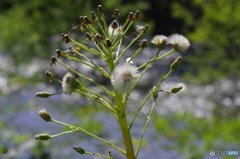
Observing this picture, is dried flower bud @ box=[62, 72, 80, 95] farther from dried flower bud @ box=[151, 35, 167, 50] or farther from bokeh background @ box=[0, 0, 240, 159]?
bokeh background @ box=[0, 0, 240, 159]

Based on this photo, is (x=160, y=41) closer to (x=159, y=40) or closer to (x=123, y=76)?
(x=159, y=40)

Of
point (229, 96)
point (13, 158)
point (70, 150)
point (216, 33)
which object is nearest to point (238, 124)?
point (70, 150)

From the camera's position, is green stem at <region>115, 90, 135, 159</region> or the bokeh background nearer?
green stem at <region>115, 90, 135, 159</region>

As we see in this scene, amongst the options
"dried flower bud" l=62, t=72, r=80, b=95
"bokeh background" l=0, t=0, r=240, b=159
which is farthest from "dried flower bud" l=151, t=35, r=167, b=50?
"bokeh background" l=0, t=0, r=240, b=159

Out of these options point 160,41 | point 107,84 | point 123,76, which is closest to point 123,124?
point 123,76

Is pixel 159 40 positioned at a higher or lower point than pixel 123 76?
higher

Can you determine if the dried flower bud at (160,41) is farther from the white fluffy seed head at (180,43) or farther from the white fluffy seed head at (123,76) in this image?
the white fluffy seed head at (123,76)

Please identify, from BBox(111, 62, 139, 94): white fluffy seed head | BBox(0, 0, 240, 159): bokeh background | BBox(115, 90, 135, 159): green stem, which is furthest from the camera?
BBox(0, 0, 240, 159): bokeh background
